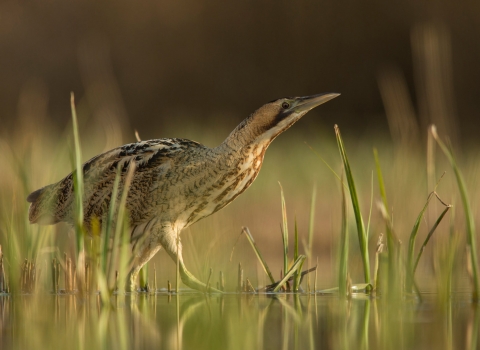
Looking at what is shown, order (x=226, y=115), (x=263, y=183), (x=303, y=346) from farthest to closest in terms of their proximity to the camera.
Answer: (x=226, y=115) < (x=263, y=183) < (x=303, y=346)

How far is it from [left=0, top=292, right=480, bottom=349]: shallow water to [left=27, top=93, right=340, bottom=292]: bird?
0.44 metres

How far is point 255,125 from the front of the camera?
9.56 ft

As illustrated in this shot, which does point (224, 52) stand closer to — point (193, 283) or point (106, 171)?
point (106, 171)

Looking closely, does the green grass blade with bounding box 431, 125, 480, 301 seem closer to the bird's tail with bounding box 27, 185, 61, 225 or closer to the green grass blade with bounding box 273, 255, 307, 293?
the green grass blade with bounding box 273, 255, 307, 293

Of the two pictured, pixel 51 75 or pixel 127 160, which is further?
pixel 51 75

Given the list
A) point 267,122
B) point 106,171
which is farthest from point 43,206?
point 267,122

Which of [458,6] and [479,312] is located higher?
[458,6]

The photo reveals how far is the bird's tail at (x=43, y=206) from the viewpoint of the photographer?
9.84 ft

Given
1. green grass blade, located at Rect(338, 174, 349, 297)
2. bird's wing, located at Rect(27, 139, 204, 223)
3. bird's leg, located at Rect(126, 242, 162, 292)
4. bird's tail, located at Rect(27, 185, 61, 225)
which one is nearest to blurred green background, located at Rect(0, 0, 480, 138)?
bird's tail, located at Rect(27, 185, 61, 225)

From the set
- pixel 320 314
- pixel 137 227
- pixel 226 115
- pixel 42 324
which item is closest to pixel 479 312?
pixel 320 314

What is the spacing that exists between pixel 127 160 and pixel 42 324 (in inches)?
42.2

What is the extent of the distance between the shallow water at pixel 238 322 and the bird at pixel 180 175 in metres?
0.44

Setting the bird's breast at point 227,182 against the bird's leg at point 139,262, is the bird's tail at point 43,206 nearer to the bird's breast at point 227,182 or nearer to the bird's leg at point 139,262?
the bird's leg at point 139,262

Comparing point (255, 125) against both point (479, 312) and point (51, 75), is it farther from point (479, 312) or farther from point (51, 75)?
point (51, 75)
